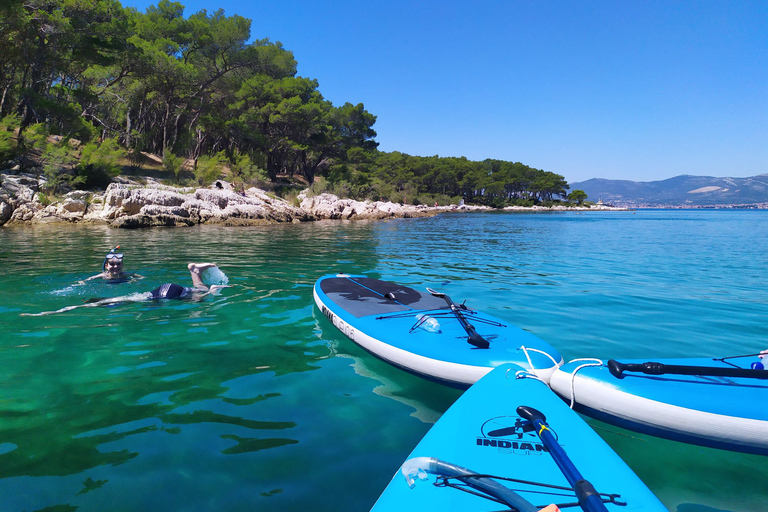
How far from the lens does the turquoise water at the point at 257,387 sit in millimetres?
2797

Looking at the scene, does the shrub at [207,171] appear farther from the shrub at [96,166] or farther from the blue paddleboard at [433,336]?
the blue paddleboard at [433,336]

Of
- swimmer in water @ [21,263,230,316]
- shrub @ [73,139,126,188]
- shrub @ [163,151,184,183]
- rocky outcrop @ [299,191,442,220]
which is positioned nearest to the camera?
swimmer in water @ [21,263,230,316]

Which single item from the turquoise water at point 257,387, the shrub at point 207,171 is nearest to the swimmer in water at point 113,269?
the turquoise water at point 257,387

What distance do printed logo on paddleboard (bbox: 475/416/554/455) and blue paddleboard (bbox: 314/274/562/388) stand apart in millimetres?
1031

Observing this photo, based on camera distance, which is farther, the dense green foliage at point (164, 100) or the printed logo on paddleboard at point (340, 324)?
the dense green foliage at point (164, 100)

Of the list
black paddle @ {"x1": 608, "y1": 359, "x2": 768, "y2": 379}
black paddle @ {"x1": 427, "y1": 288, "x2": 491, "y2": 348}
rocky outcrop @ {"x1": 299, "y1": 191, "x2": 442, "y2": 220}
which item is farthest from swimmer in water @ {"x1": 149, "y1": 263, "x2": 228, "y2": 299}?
rocky outcrop @ {"x1": 299, "y1": 191, "x2": 442, "y2": 220}

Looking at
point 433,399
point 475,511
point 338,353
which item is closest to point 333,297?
point 338,353

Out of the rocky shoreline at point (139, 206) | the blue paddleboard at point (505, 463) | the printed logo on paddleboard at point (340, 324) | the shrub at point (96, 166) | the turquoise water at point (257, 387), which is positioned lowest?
the turquoise water at point (257, 387)

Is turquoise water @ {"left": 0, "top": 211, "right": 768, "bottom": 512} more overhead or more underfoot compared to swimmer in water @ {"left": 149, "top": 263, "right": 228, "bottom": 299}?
more underfoot

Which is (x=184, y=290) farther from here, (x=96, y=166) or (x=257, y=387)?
(x=96, y=166)

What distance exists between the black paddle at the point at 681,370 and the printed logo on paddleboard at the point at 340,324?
3162 mm

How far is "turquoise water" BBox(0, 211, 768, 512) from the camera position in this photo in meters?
2.80

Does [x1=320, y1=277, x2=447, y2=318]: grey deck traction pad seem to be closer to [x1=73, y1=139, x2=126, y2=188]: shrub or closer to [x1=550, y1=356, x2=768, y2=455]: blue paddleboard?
[x1=550, y1=356, x2=768, y2=455]: blue paddleboard

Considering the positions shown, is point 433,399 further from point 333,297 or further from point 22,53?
point 22,53
